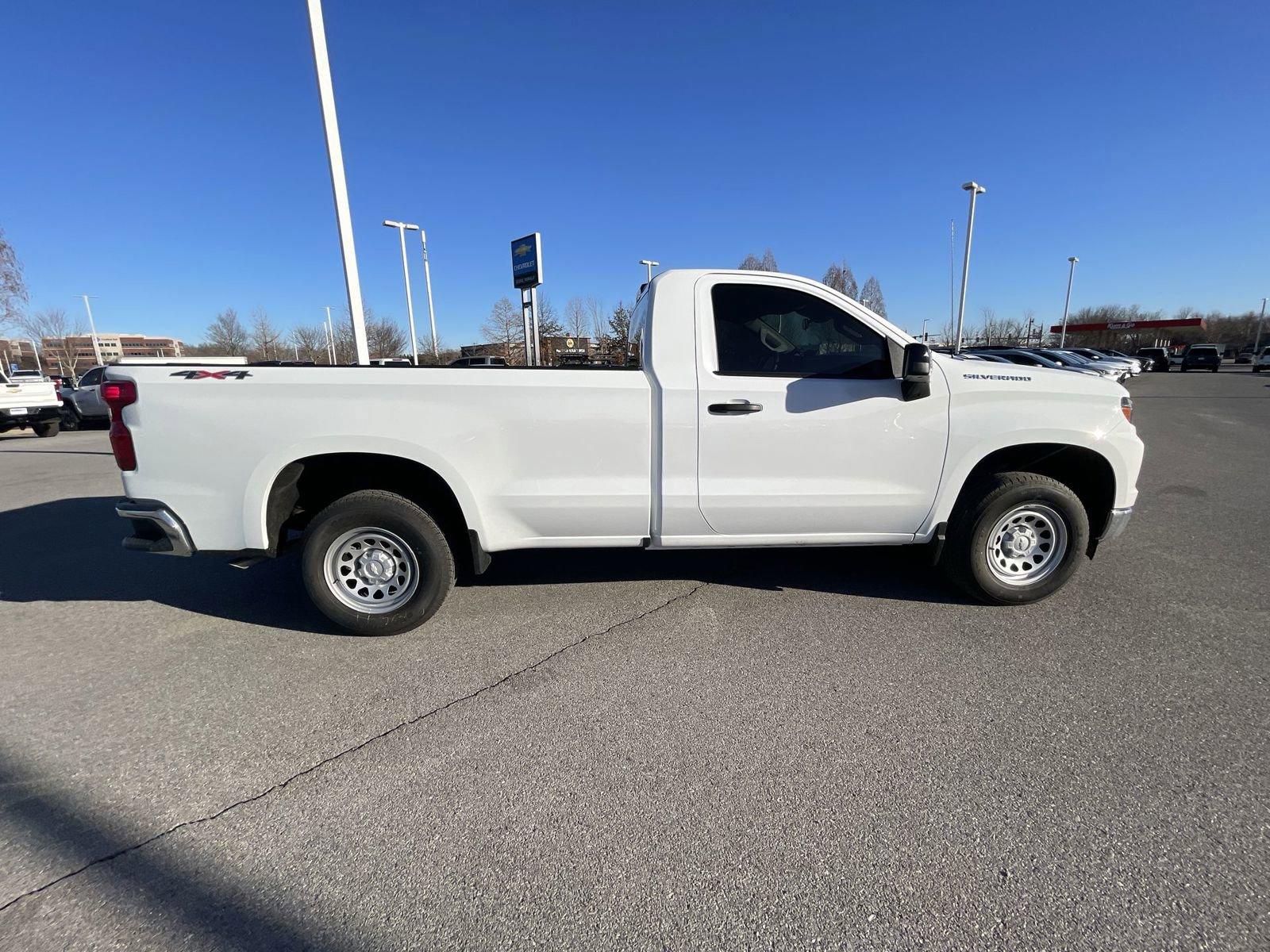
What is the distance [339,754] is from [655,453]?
214cm

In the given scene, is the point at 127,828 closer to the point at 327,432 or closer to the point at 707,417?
the point at 327,432

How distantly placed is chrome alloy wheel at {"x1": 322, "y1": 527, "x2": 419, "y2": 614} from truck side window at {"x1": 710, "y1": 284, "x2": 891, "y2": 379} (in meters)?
2.26

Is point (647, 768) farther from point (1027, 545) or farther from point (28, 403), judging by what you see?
point (28, 403)

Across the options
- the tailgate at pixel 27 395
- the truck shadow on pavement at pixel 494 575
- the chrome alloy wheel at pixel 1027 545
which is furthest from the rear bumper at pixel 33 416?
the chrome alloy wheel at pixel 1027 545

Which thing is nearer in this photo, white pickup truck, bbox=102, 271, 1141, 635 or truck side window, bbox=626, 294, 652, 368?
white pickup truck, bbox=102, 271, 1141, 635

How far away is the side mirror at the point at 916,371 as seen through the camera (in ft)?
10.9

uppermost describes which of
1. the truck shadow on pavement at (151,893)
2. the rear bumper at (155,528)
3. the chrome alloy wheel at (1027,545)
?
the rear bumper at (155,528)

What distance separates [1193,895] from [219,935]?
291 cm

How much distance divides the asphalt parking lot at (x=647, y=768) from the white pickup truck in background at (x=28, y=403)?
47.6ft

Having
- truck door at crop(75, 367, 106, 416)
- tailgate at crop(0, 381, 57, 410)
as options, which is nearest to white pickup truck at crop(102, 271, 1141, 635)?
tailgate at crop(0, 381, 57, 410)

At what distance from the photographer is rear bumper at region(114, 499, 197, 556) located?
10.9 ft

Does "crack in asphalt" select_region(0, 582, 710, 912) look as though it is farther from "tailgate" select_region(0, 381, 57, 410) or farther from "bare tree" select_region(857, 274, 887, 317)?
"bare tree" select_region(857, 274, 887, 317)

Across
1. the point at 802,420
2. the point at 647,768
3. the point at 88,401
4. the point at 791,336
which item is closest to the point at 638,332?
the point at 791,336

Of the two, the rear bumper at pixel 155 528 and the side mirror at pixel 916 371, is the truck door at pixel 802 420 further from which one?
the rear bumper at pixel 155 528
